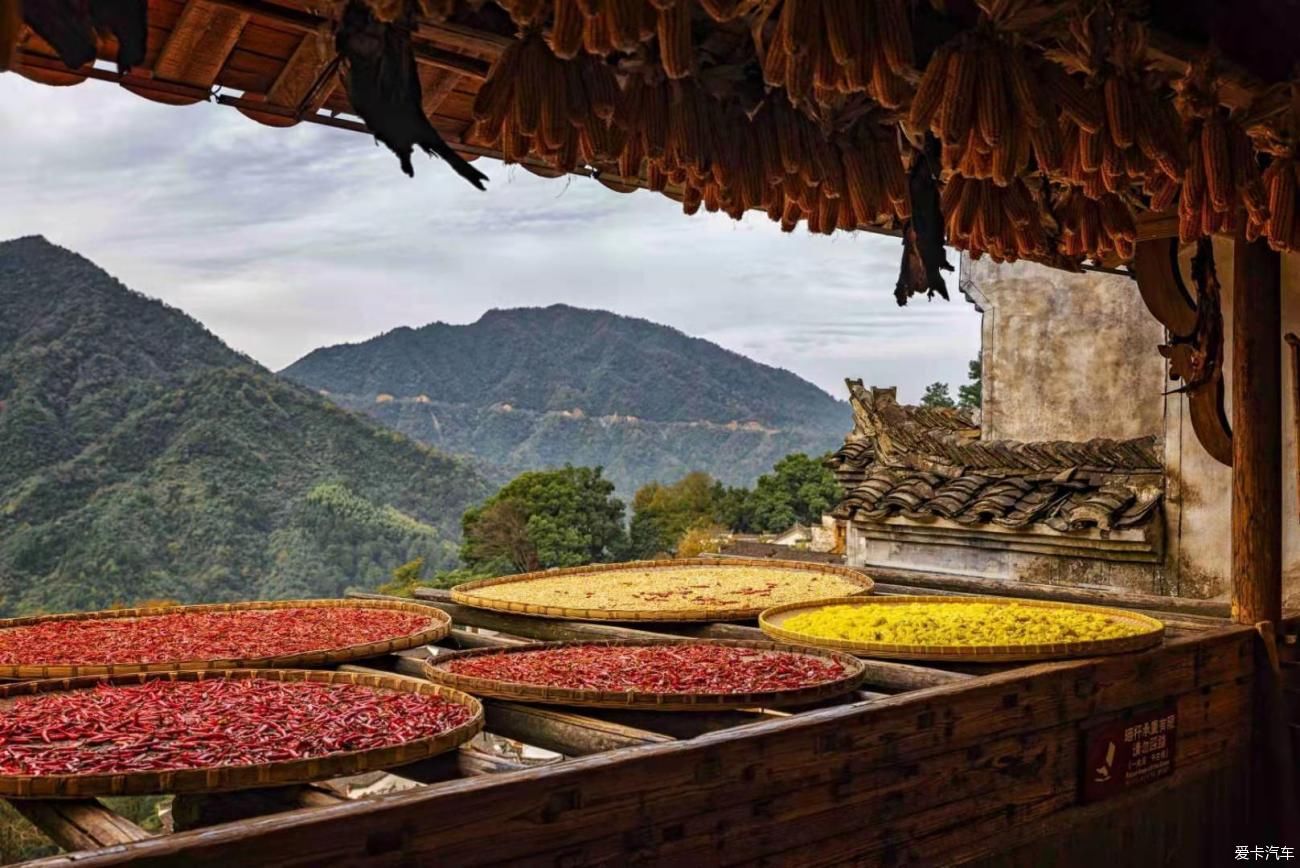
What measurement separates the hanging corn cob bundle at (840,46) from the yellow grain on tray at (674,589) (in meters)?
2.31

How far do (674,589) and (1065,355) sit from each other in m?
10.7

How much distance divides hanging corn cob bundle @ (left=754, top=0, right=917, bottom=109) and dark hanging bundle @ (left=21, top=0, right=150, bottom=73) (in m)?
1.51

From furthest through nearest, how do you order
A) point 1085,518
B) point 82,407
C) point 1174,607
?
point 82,407
point 1085,518
point 1174,607

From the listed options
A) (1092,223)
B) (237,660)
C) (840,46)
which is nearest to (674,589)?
(237,660)

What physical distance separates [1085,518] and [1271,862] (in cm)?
537

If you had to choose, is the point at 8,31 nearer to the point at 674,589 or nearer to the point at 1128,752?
the point at 1128,752

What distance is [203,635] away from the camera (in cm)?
414

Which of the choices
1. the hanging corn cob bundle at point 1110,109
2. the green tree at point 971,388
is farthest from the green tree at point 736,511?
the hanging corn cob bundle at point 1110,109

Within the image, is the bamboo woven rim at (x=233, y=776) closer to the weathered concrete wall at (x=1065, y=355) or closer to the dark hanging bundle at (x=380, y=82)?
the dark hanging bundle at (x=380, y=82)

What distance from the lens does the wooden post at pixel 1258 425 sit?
4.83 metres

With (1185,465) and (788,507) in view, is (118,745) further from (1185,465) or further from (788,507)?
(788,507)

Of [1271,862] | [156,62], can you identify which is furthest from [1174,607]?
[156,62]

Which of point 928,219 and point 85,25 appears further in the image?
point 928,219

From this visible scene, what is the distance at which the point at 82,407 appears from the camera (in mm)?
50812
